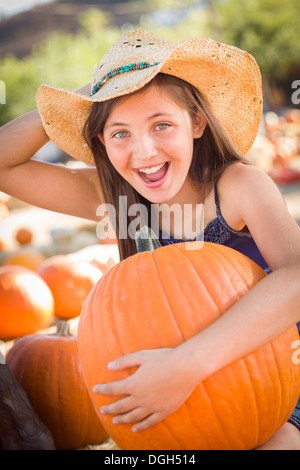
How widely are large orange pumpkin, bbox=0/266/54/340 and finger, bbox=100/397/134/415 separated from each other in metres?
1.73

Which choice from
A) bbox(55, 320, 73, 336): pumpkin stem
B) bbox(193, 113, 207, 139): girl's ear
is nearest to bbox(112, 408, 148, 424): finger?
bbox(55, 320, 73, 336): pumpkin stem

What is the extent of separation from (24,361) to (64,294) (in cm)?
123

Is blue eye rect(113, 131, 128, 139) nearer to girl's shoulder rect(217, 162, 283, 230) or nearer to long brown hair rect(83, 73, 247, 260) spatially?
long brown hair rect(83, 73, 247, 260)

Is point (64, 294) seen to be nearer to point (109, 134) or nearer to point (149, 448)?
point (109, 134)

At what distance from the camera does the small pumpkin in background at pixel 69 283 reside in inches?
129

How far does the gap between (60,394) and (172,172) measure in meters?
1.05

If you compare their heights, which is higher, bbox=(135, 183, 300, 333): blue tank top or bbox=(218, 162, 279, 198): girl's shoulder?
bbox=(218, 162, 279, 198): girl's shoulder

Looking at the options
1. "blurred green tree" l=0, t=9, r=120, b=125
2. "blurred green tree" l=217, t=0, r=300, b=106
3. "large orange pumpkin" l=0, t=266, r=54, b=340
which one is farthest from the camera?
"blurred green tree" l=217, t=0, r=300, b=106

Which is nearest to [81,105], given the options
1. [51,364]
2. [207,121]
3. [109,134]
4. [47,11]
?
[109,134]

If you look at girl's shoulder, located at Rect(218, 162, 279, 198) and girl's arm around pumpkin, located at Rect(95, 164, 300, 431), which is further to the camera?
girl's shoulder, located at Rect(218, 162, 279, 198)

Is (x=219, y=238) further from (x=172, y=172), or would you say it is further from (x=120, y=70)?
(x=120, y=70)

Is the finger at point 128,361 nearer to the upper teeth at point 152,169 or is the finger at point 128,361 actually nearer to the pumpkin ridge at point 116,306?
the pumpkin ridge at point 116,306

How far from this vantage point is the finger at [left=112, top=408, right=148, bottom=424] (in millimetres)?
1299

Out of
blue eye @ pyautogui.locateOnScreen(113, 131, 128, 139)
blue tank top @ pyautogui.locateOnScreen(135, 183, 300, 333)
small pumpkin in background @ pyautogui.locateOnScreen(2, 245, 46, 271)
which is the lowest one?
small pumpkin in background @ pyautogui.locateOnScreen(2, 245, 46, 271)
